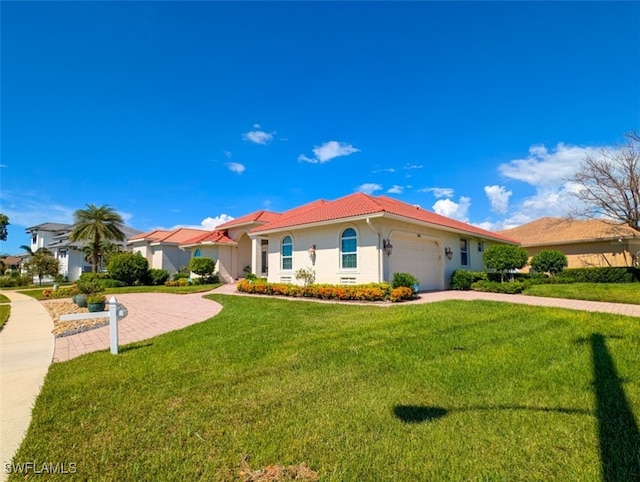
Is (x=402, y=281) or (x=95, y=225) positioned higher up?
(x=95, y=225)

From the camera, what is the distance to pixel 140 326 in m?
9.29

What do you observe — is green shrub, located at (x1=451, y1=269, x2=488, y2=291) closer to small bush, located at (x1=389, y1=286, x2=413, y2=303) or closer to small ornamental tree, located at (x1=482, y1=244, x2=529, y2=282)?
small ornamental tree, located at (x1=482, y1=244, x2=529, y2=282)

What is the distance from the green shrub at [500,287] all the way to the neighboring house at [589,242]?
12.1 m

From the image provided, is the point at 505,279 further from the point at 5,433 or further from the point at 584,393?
the point at 5,433

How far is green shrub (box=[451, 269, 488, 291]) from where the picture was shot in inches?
675

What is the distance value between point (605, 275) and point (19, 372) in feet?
82.9

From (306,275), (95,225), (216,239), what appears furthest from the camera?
→ (95,225)

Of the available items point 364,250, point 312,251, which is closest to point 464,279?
point 364,250

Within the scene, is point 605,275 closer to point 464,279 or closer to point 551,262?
point 551,262

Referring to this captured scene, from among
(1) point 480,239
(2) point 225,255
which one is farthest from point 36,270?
(1) point 480,239

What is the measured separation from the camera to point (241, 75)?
14359 mm

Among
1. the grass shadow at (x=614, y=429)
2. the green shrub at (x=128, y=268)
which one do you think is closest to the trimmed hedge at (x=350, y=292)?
the grass shadow at (x=614, y=429)

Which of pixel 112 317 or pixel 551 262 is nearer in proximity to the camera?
pixel 112 317

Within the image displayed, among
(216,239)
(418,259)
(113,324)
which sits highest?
(216,239)
